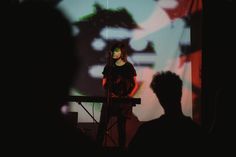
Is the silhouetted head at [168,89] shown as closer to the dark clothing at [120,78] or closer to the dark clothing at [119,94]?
the dark clothing at [119,94]

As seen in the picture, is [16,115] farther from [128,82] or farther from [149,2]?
[149,2]

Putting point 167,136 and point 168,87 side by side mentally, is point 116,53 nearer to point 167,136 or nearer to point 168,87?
point 168,87

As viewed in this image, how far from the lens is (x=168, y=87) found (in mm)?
1906

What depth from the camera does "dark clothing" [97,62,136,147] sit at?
402 cm

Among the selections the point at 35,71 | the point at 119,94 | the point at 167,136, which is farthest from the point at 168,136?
the point at 119,94

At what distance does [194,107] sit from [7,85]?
518 centimetres

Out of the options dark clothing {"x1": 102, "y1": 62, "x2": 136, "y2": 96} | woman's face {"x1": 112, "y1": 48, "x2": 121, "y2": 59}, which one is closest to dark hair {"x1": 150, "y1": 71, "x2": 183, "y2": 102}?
dark clothing {"x1": 102, "y1": 62, "x2": 136, "y2": 96}

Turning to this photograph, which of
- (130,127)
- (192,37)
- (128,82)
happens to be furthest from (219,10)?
(130,127)

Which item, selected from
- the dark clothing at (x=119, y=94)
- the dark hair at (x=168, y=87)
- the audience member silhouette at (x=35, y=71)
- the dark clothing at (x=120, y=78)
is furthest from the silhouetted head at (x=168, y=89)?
the dark clothing at (x=120, y=78)

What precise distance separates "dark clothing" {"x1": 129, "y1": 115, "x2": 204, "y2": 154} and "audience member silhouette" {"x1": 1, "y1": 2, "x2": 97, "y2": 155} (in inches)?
47.6

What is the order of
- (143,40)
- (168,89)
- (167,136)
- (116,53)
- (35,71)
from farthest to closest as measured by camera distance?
1. (143,40)
2. (116,53)
3. (168,89)
4. (167,136)
5. (35,71)

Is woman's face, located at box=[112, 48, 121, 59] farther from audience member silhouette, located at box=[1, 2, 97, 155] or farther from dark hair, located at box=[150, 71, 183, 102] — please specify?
audience member silhouette, located at box=[1, 2, 97, 155]

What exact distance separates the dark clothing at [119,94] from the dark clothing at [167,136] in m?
2.22

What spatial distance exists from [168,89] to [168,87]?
0.5 inches
